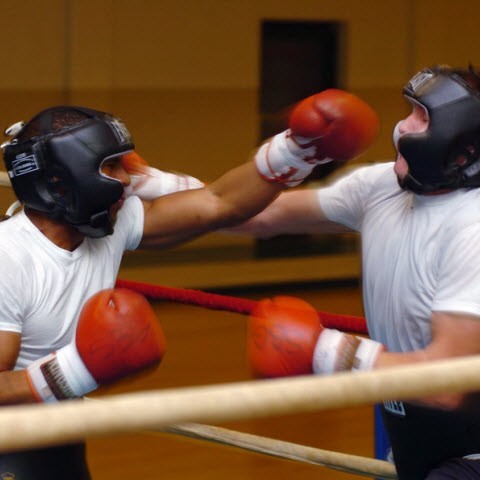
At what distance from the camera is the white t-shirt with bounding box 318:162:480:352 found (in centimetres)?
142

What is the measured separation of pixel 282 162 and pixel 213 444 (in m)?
1.64

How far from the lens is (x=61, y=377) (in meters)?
1.37

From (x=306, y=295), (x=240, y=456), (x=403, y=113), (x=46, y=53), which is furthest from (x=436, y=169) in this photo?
(x=403, y=113)

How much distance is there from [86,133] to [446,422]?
71 centimetres

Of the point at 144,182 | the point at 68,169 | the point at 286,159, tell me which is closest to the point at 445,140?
the point at 286,159

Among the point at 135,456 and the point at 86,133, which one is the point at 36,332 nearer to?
the point at 86,133

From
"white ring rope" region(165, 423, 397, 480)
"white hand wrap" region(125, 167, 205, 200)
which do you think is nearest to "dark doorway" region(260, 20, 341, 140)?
"white ring rope" region(165, 423, 397, 480)

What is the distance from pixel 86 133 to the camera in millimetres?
1535

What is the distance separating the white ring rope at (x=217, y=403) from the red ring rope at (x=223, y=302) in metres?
1.16

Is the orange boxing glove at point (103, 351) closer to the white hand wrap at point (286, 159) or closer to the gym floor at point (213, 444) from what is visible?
the white hand wrap at point (286, 159)

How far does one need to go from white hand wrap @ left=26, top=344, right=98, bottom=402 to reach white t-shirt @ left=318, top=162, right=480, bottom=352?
0.49 meters

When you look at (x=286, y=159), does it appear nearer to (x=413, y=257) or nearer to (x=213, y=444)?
(x=413, y=257)

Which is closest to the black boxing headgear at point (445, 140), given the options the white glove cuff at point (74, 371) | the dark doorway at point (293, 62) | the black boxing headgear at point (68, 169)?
the black boxing headgear at point (68, 169)

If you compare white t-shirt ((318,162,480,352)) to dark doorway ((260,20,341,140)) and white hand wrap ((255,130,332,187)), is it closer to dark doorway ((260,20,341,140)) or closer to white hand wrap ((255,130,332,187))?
white hand wrap ((255,130,332,187))
